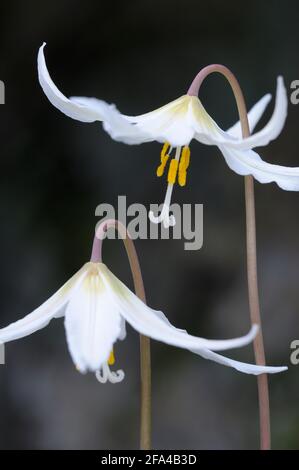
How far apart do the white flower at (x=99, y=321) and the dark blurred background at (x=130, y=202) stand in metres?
1.80

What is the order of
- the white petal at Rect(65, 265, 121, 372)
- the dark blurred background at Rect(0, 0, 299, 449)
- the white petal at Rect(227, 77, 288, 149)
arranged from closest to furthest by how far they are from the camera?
the white petal at Rect(227, 77, 288, 149) < the white petal at Rect(65, 265, 121, 372) < the dark blurred background at Rect(0, 0, 299, 449)

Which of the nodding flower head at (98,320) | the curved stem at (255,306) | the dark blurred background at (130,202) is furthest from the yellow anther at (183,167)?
the dark blurred background at (130,202)

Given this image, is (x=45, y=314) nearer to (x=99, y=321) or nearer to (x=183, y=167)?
(x=99, y=321)

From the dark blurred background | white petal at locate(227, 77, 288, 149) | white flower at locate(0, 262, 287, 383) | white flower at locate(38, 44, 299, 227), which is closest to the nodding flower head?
white flower at locate(0, 262, 287, 383)

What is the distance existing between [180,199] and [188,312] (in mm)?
471

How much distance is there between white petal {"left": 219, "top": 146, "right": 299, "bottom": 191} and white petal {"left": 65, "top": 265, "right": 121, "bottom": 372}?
34 centimetres

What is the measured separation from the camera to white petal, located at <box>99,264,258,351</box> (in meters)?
1.24

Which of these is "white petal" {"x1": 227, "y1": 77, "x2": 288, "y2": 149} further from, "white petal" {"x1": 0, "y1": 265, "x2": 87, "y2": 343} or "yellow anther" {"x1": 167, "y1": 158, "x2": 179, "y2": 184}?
"white petal" {"x1": 0, "y1": 265, "x2": 87, "y2": 343}

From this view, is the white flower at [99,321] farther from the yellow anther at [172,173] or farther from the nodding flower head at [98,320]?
the yellow anther at [172,173]

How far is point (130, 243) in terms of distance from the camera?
1.38m

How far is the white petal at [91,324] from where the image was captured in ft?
4.02

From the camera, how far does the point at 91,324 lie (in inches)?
50.6

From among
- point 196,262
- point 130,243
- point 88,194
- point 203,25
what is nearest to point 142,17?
point 203,25
